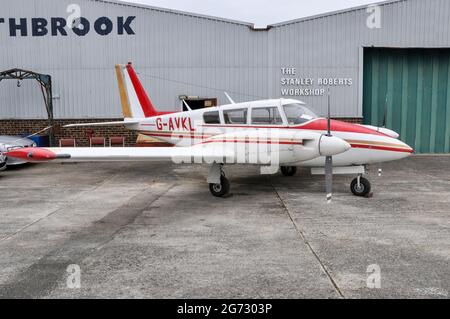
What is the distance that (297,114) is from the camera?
10.6 meters

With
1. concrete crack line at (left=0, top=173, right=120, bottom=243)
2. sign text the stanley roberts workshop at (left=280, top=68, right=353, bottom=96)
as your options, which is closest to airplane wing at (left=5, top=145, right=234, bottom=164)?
concrete crack line at (left=0, top=173, right=120, bottom=243)

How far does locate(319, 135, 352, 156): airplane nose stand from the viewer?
9102 mm

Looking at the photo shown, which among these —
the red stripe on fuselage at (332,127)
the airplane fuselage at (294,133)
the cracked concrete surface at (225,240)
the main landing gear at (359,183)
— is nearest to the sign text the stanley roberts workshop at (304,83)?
the cracked concrete surface at (225,240)

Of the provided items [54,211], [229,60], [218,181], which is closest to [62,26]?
[229,60]

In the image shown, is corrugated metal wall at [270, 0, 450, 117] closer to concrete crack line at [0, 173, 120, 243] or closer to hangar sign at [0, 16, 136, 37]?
hangar sign at [0, 16, 136, 37]

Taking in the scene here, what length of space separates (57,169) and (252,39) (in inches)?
395

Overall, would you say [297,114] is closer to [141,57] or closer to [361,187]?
[361,187]

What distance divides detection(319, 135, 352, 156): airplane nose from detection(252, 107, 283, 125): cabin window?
63.1 inches

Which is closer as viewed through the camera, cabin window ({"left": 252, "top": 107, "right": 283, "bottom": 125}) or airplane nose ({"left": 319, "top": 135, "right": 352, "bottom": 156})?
airplane nose ({"left": 319, "top": 135, "right": 352, "bottom": 156})

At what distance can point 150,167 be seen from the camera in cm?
1611

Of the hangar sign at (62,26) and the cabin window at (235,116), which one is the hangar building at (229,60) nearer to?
the hangar sign at (62,26)

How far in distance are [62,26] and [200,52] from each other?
6.41 meters

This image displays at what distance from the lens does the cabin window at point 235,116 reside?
11289 mm
